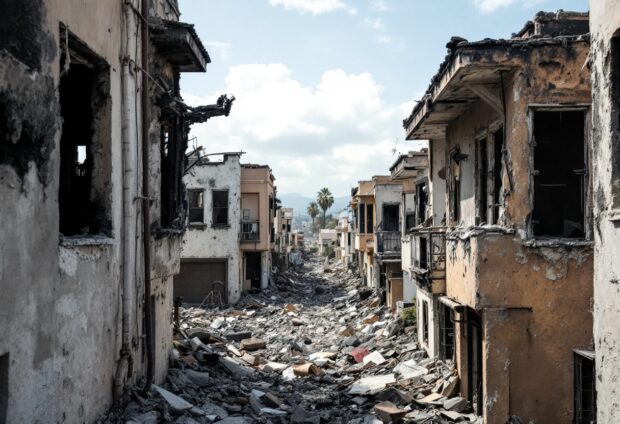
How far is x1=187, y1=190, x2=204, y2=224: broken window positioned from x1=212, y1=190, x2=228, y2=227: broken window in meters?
0.67

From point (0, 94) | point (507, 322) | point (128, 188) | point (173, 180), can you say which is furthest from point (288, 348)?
point (0, 94)

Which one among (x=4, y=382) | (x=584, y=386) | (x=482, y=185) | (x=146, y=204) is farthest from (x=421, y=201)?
(x=4, y=382)

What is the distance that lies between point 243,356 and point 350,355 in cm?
354

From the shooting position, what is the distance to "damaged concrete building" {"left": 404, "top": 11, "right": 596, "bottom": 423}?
9.88 meters

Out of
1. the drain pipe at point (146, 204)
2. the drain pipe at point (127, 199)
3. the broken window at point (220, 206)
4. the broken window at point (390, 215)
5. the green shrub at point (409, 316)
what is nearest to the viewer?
the drain pipe at point (127, 199)

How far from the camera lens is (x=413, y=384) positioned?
14.3 meters

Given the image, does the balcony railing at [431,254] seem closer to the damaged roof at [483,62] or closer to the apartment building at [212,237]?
the damaged roof at [483,62]

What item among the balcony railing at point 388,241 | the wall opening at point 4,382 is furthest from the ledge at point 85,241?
the balcony railing at point 388,241

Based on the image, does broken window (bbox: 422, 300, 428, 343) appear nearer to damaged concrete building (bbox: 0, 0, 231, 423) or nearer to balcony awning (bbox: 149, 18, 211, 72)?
damaged concrete building (bbox: 0, 0, 231, 423)

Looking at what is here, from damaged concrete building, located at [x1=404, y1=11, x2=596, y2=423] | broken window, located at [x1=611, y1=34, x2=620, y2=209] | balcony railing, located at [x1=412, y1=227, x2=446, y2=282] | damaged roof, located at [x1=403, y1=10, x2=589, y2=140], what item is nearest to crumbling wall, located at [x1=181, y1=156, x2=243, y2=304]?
balcony railing, located at [x1=412, y1=227, x2=446, y2=282]

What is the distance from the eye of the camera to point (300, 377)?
1670 cm

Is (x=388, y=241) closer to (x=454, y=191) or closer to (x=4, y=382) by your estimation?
(x=454, y=191)

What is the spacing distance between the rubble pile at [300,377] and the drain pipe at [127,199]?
0.75m

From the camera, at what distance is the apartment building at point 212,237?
30.7 m
